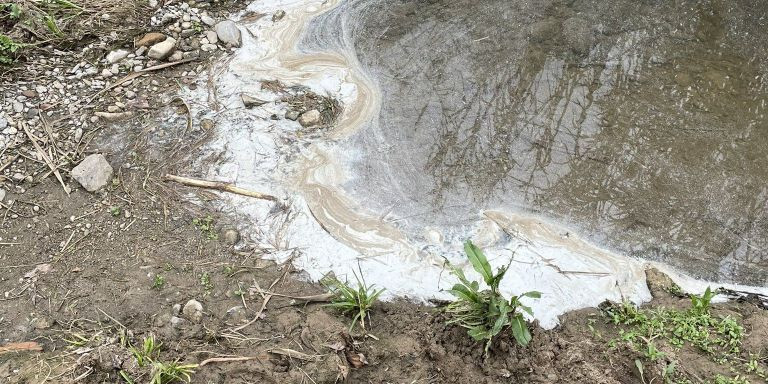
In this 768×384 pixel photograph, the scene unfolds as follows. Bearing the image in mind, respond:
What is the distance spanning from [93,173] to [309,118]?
1.23m

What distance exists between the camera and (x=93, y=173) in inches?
127

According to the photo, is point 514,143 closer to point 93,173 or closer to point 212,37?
point 212,37

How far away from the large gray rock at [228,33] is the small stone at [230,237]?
1508mm

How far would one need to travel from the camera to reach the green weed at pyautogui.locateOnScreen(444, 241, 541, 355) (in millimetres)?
2547

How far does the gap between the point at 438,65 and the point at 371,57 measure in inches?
17.7

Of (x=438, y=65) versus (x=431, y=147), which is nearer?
(x=431, y=147)

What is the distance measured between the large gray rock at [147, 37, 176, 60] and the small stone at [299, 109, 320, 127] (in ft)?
3.35

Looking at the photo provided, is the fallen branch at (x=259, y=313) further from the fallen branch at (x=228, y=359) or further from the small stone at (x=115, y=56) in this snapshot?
the small stone at (x=115, y=56)

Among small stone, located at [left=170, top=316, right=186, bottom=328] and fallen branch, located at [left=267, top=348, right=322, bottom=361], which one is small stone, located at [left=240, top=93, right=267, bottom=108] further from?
fallen branch, located at [left=267, top=348, right=322, bottom=361]

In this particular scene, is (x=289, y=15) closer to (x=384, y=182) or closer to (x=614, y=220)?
(x=384, y=182)

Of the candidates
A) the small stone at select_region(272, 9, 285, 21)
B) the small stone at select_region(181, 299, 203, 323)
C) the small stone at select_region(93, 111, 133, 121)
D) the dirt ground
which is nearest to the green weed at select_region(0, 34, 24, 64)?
the small stone at select_region(93, 111, 133, 121)

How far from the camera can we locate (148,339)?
254 centimetres

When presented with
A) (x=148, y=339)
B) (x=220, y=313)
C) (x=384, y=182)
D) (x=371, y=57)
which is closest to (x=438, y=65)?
(x=371, y=57)

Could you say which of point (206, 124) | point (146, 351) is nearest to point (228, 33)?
Answer: point (206, 124)
